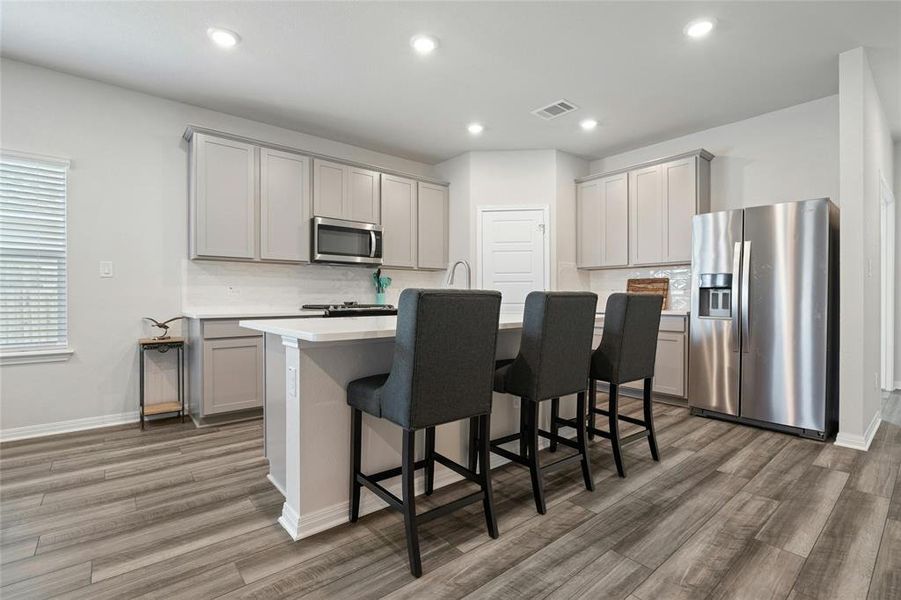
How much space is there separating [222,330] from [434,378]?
2.49 meters

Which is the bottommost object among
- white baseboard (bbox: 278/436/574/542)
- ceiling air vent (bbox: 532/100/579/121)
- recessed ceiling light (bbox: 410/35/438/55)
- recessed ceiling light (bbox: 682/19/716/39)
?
white baseboard (bbox: 278/436/574/542)

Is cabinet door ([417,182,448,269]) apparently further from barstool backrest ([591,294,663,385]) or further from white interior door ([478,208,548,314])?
barstool backrest ([591,294,663,385])

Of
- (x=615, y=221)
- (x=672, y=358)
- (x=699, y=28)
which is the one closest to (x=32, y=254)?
(x=699, y=28)

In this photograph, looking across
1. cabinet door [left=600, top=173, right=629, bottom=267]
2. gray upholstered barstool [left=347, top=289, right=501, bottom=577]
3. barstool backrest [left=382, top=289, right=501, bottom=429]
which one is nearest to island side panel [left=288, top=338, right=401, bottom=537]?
gray upholstered barstool [left=347, top=289, right=501, bottom=577]

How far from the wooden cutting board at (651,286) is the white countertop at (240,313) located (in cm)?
334

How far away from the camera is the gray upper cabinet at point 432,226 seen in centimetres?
523

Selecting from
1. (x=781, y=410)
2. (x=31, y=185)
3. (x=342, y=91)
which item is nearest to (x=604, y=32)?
(x=342, y=91)

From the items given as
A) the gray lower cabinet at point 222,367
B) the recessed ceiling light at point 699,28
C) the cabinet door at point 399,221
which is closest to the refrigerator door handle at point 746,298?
the recessed ceiling light at point 699,28

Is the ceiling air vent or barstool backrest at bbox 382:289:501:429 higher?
the ceiling air vent

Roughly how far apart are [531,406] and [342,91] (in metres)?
2.98

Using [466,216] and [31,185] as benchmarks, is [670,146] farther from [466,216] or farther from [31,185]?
[31,185]

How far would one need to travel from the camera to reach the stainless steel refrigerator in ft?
10.5

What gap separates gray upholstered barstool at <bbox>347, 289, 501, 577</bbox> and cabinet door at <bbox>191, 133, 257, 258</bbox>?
2.56 meters

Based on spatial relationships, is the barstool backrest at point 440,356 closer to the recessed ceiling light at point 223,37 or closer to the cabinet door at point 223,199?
the recessed ceiling light at point 223,37
